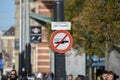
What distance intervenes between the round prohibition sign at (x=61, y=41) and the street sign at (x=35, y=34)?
82.8 feet

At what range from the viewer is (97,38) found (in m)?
34.4

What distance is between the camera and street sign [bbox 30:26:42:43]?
144 ft

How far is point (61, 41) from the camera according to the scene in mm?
18375

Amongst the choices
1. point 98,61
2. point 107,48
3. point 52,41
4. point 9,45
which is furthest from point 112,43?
point 9,45

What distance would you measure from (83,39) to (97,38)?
1.93 m

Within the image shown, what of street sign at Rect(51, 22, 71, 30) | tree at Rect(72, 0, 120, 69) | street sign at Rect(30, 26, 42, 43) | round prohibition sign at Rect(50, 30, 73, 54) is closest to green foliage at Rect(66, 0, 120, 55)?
tree at Rect(72, 0, 120, 69)

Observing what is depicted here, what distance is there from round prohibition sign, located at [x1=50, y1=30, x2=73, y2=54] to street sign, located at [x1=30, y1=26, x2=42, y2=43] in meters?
25.2

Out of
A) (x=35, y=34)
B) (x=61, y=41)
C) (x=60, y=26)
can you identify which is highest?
(x=60, y=26)

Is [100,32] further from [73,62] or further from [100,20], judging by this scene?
[73,62]

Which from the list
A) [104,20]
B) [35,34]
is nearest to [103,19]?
[104,20]

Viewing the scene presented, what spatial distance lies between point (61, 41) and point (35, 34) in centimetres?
2640

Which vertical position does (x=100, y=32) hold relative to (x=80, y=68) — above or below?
above

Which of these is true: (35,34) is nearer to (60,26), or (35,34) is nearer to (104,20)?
(104,20)

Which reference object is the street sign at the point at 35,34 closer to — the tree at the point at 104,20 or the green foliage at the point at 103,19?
the tree at the point at 104,20
